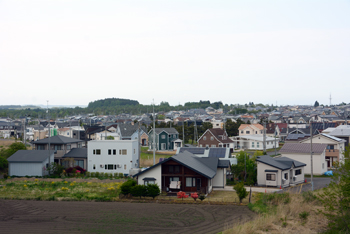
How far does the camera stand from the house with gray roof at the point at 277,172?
1065 inches

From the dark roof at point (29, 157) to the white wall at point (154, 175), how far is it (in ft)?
37.5

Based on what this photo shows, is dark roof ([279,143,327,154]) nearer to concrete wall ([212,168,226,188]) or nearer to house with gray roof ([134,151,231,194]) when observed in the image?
concrete wall ([212,168,226,188])

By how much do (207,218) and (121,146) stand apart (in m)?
16.9

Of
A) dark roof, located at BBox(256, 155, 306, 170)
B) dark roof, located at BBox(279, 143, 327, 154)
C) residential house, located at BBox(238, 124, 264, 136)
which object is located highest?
residential house, located at BBox(238, 124, 264, 136)

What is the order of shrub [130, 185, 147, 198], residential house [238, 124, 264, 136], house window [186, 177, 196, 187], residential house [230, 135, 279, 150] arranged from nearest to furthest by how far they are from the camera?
1. shrub [130, 185, 147, 198]
2. house window [186, 177, 196, 187]
3. residential house [230, 135, 279, 150]
4. residential house [238, 124, 264, 136]

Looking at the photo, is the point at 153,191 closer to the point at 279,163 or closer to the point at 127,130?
the point at 279,163

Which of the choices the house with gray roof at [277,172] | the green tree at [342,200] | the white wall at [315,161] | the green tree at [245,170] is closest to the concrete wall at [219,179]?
the green tree at [245,170]

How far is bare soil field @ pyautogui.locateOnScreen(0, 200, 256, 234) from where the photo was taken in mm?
16078

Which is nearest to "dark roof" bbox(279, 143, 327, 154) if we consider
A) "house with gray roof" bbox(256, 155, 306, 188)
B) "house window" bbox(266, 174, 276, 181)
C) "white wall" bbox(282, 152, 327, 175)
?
"white wall" bbox(282, 152, 327, 175)

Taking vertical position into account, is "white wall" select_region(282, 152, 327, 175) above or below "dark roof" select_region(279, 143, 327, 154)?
below

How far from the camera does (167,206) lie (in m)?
21.0

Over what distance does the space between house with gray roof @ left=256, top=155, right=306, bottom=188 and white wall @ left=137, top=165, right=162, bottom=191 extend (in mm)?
7739

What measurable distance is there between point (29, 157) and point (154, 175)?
13.7 meters

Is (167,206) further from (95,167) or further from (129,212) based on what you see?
(95,167)
